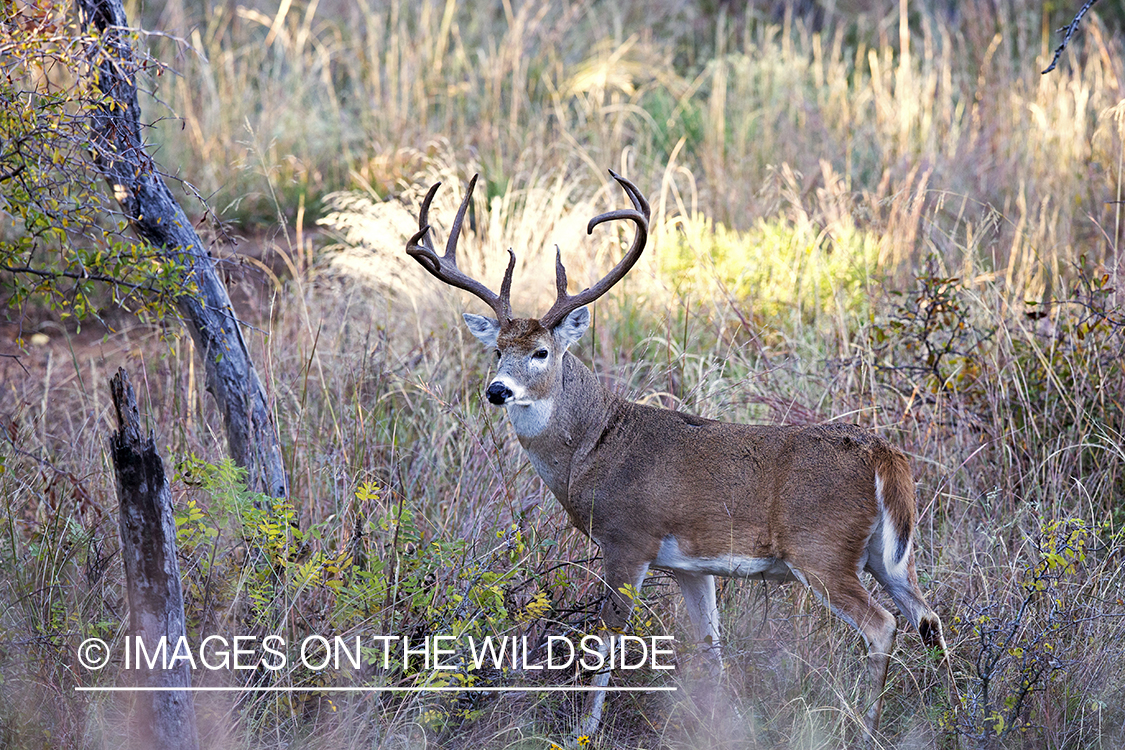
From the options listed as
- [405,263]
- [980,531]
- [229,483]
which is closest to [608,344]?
[405,263]

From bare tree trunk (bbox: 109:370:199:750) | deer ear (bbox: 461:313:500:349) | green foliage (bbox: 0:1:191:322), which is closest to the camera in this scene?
bare tree trunk (bbox: 109:370:199:750)

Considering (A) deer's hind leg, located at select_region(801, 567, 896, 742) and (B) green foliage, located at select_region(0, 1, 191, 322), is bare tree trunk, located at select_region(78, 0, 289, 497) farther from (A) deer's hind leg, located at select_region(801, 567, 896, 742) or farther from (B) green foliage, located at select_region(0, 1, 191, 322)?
(A) deer's hind leg, located at select_region(801, 567, 896, 742)

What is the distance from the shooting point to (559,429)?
4.82 meters

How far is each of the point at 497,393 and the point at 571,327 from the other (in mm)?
552

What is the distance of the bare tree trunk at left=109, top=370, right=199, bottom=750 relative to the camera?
11.6 ft

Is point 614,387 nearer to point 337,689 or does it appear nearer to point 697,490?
point 697,490

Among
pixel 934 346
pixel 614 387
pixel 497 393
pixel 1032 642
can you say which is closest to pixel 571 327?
pixel 497 393

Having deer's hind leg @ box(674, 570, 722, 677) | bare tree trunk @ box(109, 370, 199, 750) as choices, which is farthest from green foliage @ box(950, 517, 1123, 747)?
bare tree trunk @ box(109, 370, 199, 750)

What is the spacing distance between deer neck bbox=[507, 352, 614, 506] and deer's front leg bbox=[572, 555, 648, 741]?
1.23ft

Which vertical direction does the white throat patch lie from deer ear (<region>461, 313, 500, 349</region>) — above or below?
below

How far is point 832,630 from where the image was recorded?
464cm

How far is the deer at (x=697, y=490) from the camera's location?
4285mm

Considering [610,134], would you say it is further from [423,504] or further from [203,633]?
[203,633]

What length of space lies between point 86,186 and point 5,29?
61 centimetres
